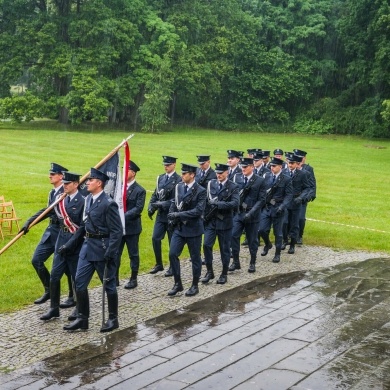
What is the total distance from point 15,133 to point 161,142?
864 cm

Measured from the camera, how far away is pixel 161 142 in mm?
39719

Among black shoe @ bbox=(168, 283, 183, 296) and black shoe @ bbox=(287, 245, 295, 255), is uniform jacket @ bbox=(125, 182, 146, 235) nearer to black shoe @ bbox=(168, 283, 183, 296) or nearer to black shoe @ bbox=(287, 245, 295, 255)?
black shoe @ bbox=(168, 283, 183, 296)

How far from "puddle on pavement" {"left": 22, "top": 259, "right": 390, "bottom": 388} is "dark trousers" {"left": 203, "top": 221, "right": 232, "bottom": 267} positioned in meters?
0.64

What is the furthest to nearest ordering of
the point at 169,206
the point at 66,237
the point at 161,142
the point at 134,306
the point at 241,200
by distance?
the point at 161,142, the point at 241,200, the point at 169,206, the point at 134,306, the point at 66,237

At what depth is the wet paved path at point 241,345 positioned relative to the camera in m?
6.96

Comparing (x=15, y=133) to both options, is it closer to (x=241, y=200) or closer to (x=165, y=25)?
(x=165, y=25)

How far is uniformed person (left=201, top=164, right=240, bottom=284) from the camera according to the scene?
37.2 feet

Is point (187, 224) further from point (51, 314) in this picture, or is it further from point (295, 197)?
point (295, 197)

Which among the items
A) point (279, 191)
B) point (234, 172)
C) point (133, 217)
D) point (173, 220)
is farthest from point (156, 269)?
point (279, 191)

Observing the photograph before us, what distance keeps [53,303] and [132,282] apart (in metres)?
2.04

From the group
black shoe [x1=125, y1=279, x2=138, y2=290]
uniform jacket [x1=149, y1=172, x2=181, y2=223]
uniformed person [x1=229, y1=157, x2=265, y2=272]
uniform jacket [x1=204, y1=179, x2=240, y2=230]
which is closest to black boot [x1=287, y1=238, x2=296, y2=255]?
uniformed person [x1=229, y1=157, x2=265, y2=272]

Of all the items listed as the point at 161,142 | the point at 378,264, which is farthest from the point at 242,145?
the point at 378,264

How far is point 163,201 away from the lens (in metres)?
11.5

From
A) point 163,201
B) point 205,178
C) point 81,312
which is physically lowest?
point 81,312
